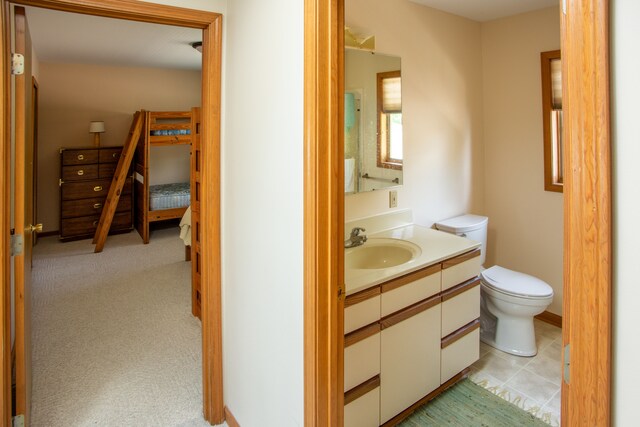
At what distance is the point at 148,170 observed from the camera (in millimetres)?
5391

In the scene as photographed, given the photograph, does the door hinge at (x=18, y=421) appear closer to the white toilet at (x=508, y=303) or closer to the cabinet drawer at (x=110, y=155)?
the white toilet at (x=508, y=303)

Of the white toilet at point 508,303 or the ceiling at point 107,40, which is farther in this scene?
the ceiling at point 107,40

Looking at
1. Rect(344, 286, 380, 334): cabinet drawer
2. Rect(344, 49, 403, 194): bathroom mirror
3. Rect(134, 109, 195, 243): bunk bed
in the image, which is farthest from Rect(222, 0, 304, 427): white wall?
Rect(134, 109, 195, 243): bunk bed

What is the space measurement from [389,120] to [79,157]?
15.0 feet

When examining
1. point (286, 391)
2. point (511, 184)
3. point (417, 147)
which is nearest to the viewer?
point (286, 391)

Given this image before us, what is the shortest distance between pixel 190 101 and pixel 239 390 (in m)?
5.57

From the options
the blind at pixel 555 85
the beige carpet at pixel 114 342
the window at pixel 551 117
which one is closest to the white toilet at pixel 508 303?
the window at pixel 551 117

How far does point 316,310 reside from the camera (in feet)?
4.45

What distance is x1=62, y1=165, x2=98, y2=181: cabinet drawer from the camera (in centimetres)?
535

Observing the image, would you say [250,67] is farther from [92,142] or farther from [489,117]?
[92,142]

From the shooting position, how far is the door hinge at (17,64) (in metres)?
1.64

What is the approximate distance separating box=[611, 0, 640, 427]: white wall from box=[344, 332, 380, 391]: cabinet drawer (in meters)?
1.18

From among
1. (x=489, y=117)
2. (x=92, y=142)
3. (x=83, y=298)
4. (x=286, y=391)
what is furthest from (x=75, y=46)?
(x=286, y=391)

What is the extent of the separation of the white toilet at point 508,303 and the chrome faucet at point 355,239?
82 cm
